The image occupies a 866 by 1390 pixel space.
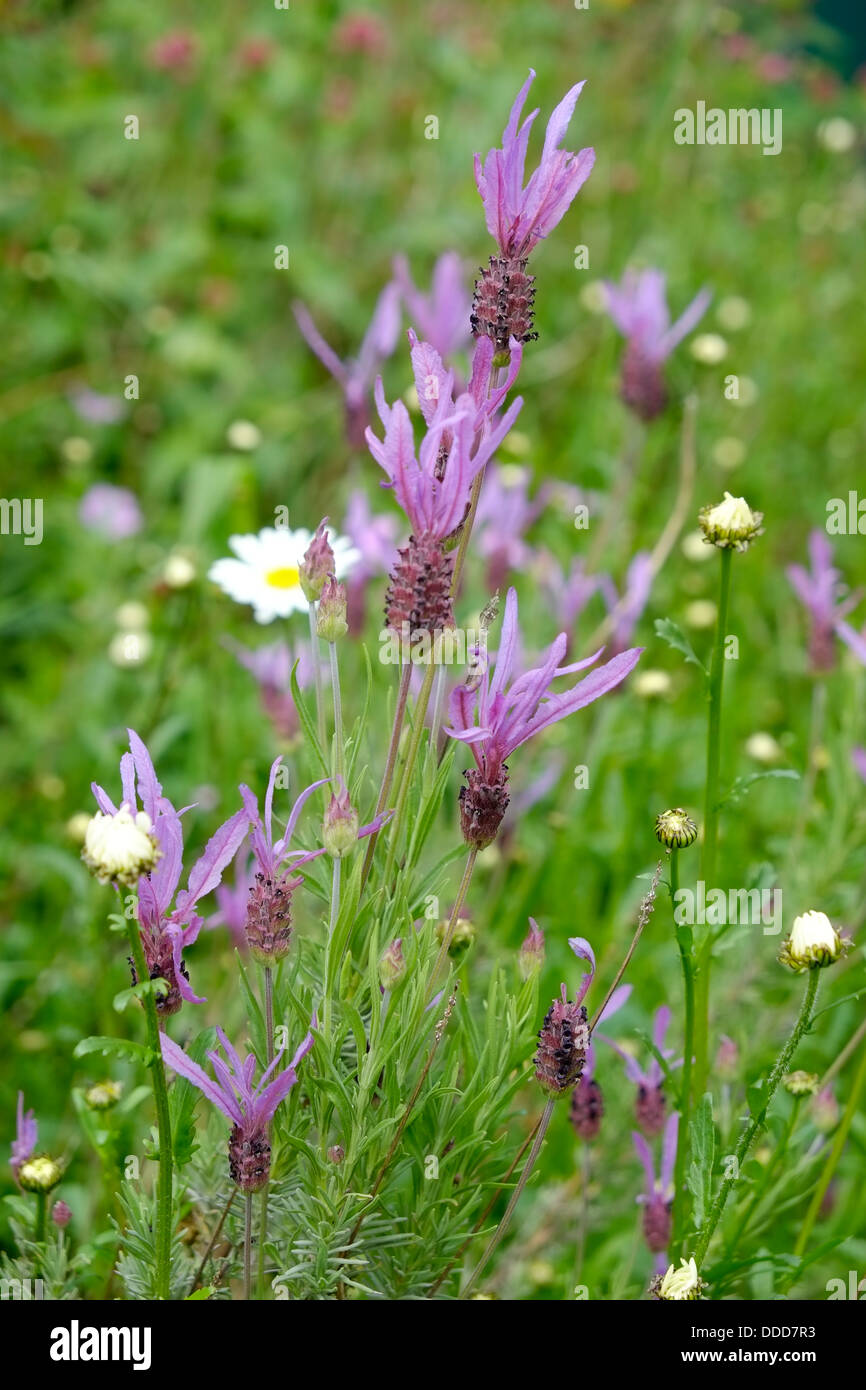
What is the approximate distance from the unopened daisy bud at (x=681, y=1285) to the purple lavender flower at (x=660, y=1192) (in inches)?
8.0

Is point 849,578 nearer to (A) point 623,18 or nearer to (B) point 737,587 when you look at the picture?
(B) point 737,587

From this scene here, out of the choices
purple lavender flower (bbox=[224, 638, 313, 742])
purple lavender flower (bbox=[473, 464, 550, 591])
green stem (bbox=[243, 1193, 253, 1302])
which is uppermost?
purple lavender flower (bbox=[473, 464, 550, 591])

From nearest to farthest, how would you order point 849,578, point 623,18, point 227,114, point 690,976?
point 690,976
point 849,578
point 227,114
point 623,18

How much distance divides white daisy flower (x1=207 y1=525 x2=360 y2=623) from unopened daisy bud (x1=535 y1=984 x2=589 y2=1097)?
57cm

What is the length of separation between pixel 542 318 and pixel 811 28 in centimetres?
135

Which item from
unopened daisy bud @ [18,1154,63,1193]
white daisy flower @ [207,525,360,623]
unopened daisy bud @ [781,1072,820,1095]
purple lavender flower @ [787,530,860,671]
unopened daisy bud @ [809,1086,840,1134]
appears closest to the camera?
unopened daisy bud @ [18,1154,63,1193]

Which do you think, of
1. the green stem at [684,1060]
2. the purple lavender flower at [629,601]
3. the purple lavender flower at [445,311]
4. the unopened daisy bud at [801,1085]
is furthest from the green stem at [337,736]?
the purple lavender flower at [629,601]

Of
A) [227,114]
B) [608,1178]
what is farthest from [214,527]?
[608,1178]

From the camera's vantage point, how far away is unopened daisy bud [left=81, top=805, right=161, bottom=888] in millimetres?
713

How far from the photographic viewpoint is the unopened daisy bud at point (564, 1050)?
83cm

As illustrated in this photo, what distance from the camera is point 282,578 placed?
141 centimetres

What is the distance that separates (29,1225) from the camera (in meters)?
1.00

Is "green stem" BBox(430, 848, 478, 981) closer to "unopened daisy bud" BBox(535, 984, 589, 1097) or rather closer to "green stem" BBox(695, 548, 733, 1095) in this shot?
"unopened daisy bud" BBox(535, 984, 589, 1097)

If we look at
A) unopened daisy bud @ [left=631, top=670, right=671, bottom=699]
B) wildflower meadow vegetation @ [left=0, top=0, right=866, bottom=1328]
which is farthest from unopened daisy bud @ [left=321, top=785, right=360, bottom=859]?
unopened daisy bud @ [left=631, top=670, right=671, bottom=699]
